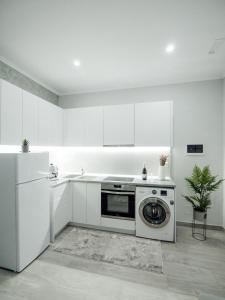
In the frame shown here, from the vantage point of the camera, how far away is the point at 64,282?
5.94ft

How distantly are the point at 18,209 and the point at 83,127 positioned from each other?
2.02 m

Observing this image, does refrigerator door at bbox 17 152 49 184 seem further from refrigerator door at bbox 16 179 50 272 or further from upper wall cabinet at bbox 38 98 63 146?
upper wall cabinet at bbox 38 98 63 146

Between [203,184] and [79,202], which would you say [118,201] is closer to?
[79,202]

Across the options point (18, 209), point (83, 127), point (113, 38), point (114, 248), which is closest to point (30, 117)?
point (83, 127)

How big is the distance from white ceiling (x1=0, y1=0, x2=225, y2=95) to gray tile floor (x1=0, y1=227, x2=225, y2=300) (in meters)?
2.91

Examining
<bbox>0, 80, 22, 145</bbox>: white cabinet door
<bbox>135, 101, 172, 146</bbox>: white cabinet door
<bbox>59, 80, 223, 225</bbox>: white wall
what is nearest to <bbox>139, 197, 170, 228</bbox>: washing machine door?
<bbox>59, 80, 223, 225</bbox>: white wall

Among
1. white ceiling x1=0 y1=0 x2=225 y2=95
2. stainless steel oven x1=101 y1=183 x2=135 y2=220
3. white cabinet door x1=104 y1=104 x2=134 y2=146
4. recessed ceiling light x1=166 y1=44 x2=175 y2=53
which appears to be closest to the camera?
white ceiling x1=0 y1=0 x2=225 y2=95

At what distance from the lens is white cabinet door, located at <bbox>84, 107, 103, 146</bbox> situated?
3322mm

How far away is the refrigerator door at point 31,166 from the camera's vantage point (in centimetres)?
192

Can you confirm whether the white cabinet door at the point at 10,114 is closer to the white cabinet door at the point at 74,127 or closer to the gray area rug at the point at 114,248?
the white cabinet door at the point at 74,127

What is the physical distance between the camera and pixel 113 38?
2.00 metres

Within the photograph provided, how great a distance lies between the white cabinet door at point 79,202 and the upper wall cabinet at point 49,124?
3.31 feet

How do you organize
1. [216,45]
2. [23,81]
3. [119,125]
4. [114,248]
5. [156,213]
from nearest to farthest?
1. [216,45]
2. [114,248]
3. [156,213]
4. [23,81]
5. [119,125]

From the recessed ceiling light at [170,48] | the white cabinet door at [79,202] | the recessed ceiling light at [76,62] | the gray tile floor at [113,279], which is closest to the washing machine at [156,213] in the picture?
the gray tile floor at [113,279]
